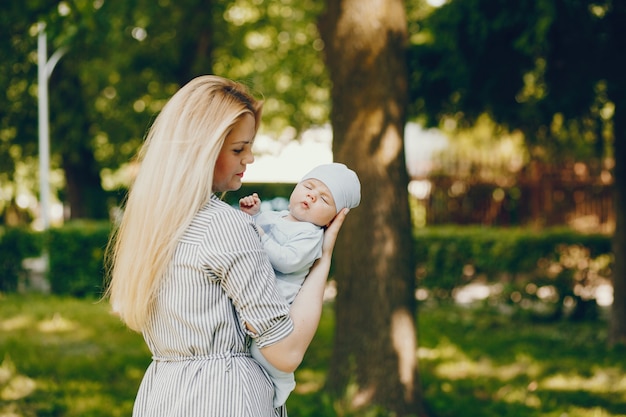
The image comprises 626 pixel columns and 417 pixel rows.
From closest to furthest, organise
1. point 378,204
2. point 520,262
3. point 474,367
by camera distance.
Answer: point 378,204, point 474,367, point 520,262

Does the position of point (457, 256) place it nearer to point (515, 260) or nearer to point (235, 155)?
point (515, 260)

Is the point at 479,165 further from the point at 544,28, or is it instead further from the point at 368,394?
the point at 368,394

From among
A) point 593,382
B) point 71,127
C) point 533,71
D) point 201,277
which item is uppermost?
point 71,127

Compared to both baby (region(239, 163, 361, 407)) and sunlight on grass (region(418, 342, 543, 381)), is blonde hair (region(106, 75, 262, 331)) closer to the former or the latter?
baby (region(239, 163, 361, 407))

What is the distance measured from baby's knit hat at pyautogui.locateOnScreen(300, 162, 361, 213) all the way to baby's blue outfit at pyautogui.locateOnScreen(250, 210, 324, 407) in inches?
5.0

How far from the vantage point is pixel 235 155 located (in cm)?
251

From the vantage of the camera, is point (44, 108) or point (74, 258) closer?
point (74, 258)

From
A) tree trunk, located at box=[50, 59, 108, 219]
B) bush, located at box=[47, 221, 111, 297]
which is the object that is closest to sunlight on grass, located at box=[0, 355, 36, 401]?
bush, located at box=[47, 221, 111, 297]

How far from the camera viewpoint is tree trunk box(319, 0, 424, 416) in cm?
Answer: 607

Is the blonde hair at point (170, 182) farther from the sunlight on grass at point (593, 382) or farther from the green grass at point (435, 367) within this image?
Answer: the sunlight on grass at point (593, 382)

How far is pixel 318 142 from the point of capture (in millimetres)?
18484

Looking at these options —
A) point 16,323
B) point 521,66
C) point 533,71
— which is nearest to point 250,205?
point 521,66

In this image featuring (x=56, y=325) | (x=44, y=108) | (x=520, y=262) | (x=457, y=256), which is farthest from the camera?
(x=44, y=108)

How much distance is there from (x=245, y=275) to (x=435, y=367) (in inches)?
249
